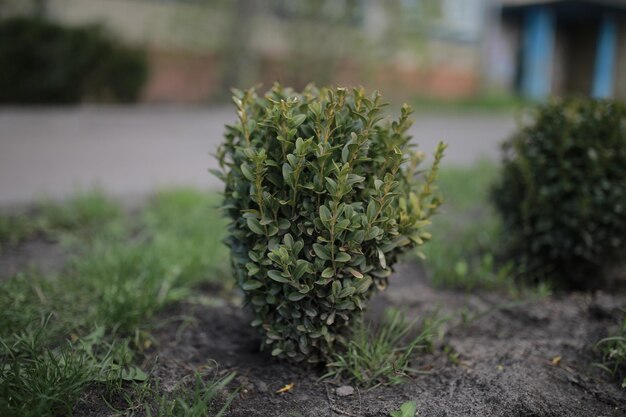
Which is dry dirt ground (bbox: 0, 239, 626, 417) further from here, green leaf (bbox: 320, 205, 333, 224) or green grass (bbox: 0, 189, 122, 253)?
green grass (bbox: 0, 189, 122, 253)

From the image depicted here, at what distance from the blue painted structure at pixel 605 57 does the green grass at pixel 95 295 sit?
17.2 m

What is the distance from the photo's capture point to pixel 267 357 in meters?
2.42

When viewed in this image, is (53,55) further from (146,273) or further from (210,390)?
(210,390)

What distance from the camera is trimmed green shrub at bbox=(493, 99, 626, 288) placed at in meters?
3.02

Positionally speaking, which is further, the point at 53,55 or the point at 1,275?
the point at 53,55

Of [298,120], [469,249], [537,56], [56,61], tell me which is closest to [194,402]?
[298,120]

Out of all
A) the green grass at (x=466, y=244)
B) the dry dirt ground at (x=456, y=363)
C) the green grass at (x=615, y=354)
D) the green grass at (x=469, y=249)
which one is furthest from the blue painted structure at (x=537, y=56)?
the green grass at (x=615, y=354)

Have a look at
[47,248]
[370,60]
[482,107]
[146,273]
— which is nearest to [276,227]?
[146,273]

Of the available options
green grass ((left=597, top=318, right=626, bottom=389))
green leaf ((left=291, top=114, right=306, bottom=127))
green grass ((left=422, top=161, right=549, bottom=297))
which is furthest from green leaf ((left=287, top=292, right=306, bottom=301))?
green grass ((left=597, top=318, right=626, bottom=389))

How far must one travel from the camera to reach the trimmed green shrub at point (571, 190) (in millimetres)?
3021

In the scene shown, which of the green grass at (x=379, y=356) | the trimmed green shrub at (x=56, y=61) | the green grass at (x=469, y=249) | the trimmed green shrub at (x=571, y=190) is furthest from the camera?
the trimmed green shrub at (x=56, y=61)

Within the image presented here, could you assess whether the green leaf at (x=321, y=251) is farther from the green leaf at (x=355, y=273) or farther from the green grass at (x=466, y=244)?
the green grass at (x=466, y=244)

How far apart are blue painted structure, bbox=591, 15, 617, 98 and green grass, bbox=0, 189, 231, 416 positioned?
1721cm

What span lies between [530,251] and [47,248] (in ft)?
10.0
